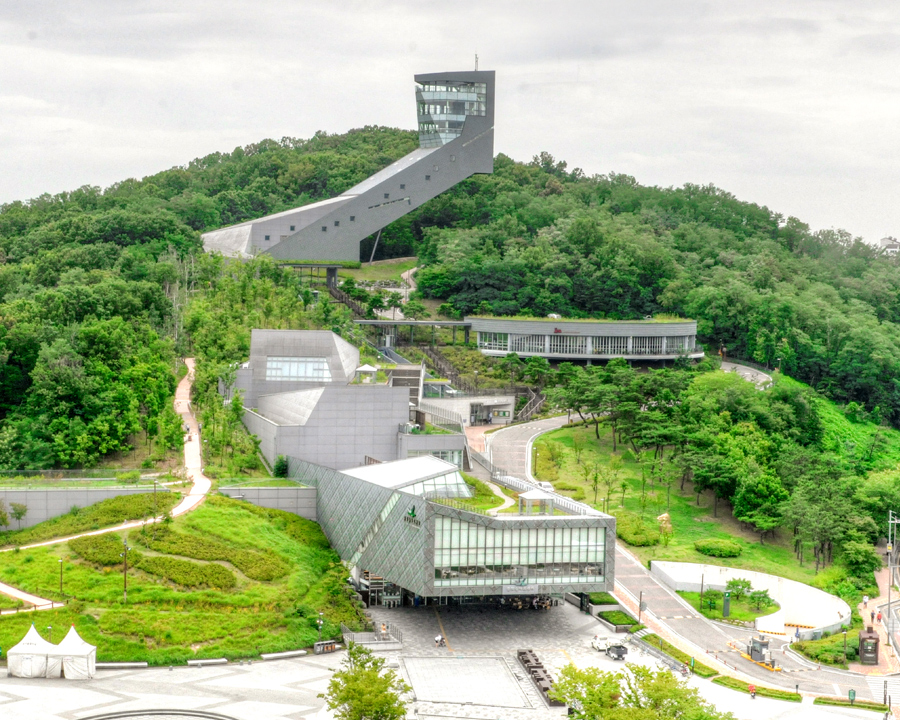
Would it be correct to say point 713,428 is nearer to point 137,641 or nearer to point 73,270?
point 137,641

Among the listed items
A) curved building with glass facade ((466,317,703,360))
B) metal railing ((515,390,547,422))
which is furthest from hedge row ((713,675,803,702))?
curved building with glass facade ((466,317,703,360))

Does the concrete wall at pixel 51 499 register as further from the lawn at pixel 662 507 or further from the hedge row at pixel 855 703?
the hedge row at pixel 855 703

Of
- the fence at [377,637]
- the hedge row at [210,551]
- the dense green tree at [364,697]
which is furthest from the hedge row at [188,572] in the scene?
the dense green tree at [364,697]

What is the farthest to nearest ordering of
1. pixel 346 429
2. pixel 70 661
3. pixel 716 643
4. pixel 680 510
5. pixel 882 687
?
pixel 680 510
pixel 346 429
pixel 716 643
pixel 882 687
pixel 70 661

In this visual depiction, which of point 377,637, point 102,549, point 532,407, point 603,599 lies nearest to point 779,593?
point 603,599

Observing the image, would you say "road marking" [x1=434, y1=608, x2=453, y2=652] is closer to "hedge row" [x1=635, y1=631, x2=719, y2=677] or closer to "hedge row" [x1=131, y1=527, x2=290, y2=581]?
"hedge row" [x1=131, y1=527, x2=290, y2=581]

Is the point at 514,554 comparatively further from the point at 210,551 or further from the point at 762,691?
the point at 210,551

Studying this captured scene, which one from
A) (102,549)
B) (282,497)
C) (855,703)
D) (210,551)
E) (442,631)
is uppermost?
(282,497)
